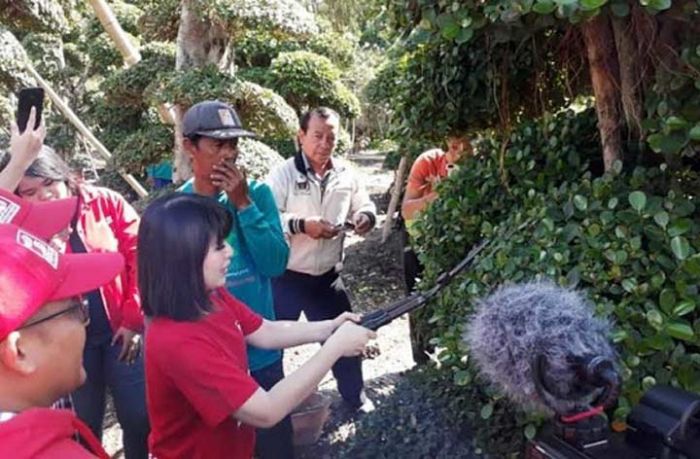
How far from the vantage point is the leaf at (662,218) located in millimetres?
1743

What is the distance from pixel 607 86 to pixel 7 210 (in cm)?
193

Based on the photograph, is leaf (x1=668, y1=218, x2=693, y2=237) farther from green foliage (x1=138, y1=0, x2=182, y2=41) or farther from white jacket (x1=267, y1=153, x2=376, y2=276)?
green foliage (x1=138, y1=0, x2=182, y2=41)

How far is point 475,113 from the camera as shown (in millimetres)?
3010

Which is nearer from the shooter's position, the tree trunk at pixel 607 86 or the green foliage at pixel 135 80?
the tree trunk at pixel 607 86

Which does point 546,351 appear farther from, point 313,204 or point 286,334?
point 313,204

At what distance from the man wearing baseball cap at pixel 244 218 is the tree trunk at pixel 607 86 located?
51.2 inches

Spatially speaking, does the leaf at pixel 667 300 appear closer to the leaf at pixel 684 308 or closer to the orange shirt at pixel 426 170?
the leaf at pixel 684 308

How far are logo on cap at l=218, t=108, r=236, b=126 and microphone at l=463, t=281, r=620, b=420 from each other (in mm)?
1416

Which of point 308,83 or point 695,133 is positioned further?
point 308,83

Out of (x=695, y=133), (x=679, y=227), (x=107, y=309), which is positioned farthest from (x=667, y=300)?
(x=107, y=309)

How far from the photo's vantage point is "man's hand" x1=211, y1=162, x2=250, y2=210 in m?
2.48

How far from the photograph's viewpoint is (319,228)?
3363 mm

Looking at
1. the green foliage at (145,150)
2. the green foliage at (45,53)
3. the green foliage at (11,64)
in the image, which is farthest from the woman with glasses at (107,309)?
the green foliage at (45,53)

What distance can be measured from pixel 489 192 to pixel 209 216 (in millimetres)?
1421
